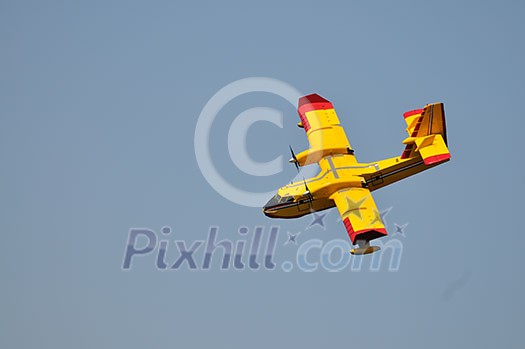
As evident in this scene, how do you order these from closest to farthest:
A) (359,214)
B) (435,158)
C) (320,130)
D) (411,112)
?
(359,214) < (435,158) < (411,112) < (320,130)

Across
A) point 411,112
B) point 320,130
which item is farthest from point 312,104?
point 411,112

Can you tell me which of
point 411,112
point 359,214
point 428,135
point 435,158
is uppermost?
point 411,112

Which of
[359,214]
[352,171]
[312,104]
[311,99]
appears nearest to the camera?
[359,214]

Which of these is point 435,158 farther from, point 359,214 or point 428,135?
point 359,214

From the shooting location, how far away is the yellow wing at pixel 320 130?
9944 cm

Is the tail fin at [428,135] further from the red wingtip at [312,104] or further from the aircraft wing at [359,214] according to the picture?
the red wingtip at [312,104]

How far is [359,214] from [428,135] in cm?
906

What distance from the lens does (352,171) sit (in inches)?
3819

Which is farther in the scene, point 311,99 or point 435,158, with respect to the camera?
point 311,99

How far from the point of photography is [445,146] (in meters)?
97.4

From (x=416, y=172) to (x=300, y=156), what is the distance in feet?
29.2

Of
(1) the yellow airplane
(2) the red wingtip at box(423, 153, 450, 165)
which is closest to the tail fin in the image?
(1) the yellow airplane

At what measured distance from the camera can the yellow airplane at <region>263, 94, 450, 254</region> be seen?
94750 mm

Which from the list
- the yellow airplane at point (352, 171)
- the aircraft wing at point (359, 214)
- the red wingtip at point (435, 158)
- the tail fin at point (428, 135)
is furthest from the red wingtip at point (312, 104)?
the red wingtip at point (435, 158)
